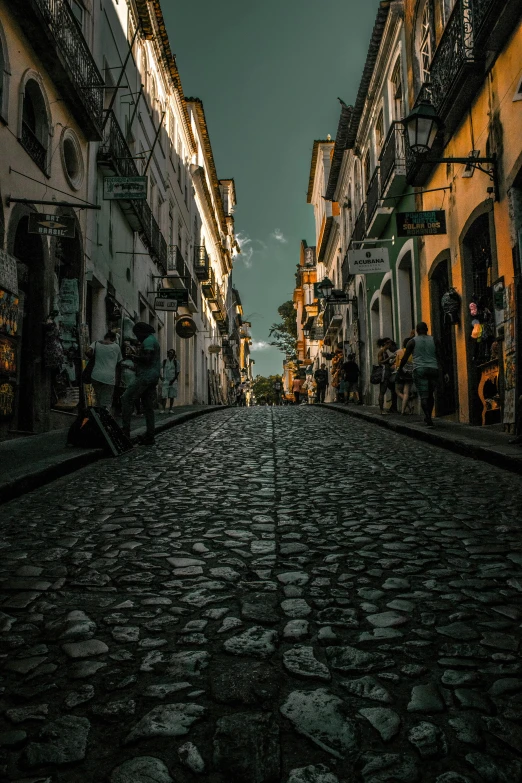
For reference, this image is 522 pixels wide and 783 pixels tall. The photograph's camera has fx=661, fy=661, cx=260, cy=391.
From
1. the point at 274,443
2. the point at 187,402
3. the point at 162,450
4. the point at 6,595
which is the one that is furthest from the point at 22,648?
the point at 187,402

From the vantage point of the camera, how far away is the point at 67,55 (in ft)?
37.3

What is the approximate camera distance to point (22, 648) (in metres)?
2.39

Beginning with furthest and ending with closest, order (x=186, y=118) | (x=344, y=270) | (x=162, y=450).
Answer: (x=186, y=118) < (x=344, y=270) < (x=162, y=450)

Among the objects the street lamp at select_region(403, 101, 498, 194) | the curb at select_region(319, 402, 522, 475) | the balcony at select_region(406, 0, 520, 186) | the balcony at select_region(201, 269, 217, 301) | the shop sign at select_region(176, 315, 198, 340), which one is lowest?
the curb at select_region(319, 402, 522, 475)

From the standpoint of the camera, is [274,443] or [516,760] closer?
[516,760]

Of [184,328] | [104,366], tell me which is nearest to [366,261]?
[104,366]

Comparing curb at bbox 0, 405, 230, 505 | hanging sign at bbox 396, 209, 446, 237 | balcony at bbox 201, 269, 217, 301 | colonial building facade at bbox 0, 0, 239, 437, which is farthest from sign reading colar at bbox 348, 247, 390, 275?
balcony at bbox 201, 269, 217, 301

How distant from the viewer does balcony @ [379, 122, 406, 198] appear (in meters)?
15.0

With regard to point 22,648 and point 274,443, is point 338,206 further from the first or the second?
point 22,648

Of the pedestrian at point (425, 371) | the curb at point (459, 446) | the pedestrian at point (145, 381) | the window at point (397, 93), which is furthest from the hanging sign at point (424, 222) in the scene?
the window at point (397, 93)

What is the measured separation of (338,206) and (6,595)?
30599mm

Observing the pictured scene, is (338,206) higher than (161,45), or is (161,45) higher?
(161,45)

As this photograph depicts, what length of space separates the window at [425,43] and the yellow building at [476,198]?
0.04m

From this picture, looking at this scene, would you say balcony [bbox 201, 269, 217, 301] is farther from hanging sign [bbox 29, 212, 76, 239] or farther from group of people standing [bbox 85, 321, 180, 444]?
hanging sign [bbox 29, 212, 76, 239]
